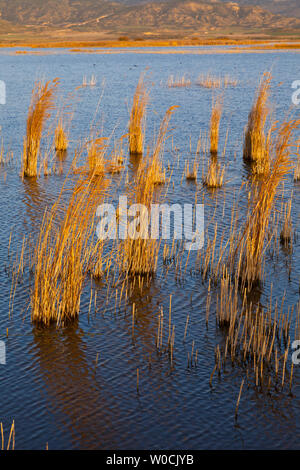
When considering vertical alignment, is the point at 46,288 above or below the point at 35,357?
above

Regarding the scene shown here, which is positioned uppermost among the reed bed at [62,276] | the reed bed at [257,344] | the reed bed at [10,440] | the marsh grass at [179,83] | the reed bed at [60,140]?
the marsh grass at [179,83]

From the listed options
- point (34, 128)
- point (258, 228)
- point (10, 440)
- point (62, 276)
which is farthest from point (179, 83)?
point (10, 440)

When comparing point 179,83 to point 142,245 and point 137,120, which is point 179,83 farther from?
point 142,245

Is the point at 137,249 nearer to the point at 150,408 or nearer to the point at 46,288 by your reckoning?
the point at 46,288

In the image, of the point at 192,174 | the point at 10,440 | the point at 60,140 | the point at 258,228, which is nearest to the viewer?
the point at 10,440

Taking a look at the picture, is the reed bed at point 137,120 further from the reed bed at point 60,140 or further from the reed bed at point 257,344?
the reed bed at point 257,344

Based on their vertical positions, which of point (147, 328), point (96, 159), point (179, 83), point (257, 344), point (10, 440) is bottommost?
point (10, 440)

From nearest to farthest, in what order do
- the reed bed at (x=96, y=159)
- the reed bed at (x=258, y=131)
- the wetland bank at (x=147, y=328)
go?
the wetland bank at (x=147, y=328) < the reed bed at (x=96, y=159) < the reed bed at (x=258, y=131)

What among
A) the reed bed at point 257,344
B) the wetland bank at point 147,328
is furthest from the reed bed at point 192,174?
the reed bed at point 257,344

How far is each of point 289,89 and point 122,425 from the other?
24.1 m

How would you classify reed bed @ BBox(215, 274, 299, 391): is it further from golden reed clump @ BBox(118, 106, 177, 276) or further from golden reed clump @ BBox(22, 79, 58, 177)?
golden reed clump @ BBox(22, 79, 58, 177)

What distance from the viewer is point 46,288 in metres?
6.17
